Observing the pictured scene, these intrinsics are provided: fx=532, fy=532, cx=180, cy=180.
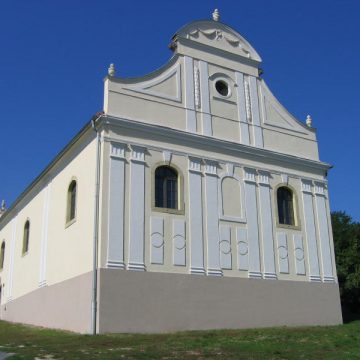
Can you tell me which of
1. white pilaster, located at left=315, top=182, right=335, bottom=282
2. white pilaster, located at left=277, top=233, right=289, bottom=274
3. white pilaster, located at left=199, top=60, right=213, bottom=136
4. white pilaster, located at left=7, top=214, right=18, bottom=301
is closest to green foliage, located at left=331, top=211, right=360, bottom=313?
white pilaster, located at left=315, top=182, right=335, bottom=282

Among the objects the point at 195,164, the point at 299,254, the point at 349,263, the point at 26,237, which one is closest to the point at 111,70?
the point at 195,164

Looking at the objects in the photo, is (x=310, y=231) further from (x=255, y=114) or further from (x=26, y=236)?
(x=26, y=236)

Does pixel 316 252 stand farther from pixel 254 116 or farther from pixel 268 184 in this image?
pixel 254 116

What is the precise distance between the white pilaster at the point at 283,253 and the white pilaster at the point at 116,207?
707 cm

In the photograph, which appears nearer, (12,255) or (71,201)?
(71,201)

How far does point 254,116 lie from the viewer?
928 inches

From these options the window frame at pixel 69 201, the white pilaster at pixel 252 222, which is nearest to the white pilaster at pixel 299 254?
the white pilaster at pixel 252 222

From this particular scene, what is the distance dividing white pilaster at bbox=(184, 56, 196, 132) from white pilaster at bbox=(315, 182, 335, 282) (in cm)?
679

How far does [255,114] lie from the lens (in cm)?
2366

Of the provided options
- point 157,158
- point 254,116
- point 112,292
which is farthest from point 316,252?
point 112,292

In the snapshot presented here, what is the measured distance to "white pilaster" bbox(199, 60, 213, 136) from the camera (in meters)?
21.8

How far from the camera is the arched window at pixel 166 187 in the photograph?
19.8 metres

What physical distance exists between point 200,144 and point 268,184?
3.61m

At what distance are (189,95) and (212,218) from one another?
526 cm
